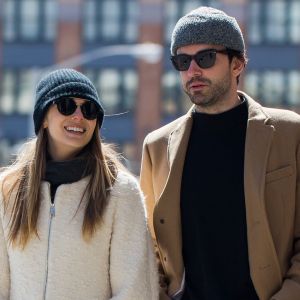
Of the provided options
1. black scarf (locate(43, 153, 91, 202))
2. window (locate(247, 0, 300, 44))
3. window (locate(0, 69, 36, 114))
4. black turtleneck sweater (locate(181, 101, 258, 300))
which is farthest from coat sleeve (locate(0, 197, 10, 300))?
window (locate(0, 69, 36, 114))

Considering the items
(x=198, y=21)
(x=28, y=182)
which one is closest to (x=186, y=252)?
(x=28, y=182)

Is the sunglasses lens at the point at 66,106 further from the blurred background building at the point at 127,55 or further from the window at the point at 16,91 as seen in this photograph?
the window at the point at 16,91

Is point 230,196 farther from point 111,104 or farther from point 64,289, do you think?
point 111,104

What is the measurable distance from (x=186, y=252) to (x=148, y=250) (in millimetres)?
234

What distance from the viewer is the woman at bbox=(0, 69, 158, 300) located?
4176 millimetres

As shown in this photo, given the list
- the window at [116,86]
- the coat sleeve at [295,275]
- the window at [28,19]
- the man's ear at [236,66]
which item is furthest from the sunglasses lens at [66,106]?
the window at [28,19]

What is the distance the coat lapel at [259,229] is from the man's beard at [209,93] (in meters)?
0.33

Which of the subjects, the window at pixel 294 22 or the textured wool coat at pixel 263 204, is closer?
the textured wool coat at pixel 263 204

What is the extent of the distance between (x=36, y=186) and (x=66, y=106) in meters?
0.45

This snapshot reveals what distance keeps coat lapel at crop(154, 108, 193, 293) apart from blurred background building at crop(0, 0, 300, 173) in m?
42.6

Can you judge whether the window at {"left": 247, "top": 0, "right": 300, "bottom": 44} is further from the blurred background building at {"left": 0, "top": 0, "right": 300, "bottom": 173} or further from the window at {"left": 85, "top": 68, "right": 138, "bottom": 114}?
the window at {"left": 85, "top": 68, "right": 138, "bottom": 114}

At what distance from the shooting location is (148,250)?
4.27m

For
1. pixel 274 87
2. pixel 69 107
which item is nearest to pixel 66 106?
pixel 69 107

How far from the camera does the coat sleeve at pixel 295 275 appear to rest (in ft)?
13.6
